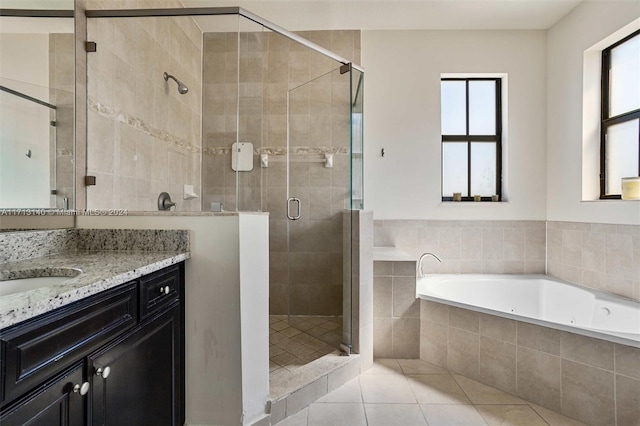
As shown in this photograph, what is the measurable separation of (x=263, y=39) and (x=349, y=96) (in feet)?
2.30

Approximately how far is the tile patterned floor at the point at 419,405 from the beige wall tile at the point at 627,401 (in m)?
0.20

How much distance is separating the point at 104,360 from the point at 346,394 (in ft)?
4.59

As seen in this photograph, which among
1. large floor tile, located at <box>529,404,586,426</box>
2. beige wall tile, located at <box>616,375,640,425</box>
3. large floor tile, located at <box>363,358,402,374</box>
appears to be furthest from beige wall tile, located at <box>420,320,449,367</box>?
beige wall tile, located at <box>616,375,640,425</box>

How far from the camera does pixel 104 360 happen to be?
3.03 ft

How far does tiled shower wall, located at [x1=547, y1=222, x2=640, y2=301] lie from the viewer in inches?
82.0

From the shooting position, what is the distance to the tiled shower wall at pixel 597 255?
2084 millimetres

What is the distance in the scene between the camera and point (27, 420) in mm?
681

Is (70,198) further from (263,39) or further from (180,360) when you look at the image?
(263,39)

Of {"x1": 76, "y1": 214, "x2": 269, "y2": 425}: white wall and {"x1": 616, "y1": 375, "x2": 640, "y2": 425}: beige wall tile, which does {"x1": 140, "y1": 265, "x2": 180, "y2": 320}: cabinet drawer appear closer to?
{"x1": 76, "y1": 214, "x2": 269, "y2": 425}: white wall

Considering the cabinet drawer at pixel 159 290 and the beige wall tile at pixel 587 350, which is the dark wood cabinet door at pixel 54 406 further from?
the beige wall tile at pixel 587 350

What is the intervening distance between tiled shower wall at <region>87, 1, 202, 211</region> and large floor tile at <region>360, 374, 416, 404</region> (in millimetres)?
1551

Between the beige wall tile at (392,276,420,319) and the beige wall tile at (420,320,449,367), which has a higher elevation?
the beige wall tile at (392,276,420,319)

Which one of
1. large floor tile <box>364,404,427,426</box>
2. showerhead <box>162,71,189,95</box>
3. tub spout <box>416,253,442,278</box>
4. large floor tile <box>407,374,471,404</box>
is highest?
showerhead <box>162,71,189,95</box>

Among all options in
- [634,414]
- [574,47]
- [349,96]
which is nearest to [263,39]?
[349,96]
